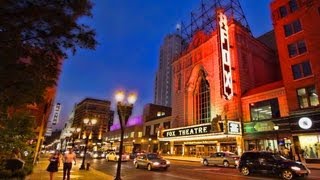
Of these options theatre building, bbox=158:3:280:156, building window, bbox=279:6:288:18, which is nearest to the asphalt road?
theatre building, bbox=158:3:280:156

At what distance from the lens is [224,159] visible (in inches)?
1053

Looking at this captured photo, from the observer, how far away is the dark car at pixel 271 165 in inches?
608

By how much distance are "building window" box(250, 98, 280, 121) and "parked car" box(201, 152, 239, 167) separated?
9.56 metres

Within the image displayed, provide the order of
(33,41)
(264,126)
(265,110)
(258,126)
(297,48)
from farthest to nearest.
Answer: (265,110), (258,126), (264,126), (297,48), (33,41)

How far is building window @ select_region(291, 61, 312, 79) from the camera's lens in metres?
28.8

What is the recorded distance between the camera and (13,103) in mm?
8656

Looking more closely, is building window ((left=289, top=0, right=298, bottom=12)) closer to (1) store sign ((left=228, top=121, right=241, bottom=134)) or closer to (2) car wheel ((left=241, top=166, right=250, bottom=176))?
(1) store sign ((left=228, top=121, right=241, bottom=134))

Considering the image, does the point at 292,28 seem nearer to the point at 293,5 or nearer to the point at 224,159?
the point at 293,5

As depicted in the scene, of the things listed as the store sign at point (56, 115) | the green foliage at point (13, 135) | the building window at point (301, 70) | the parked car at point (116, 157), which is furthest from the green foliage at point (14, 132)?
the store sign at point (56, 115)

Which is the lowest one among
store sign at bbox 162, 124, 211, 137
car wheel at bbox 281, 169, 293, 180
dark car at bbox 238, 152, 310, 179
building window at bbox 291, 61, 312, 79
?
car wheel at bbox 281, 169, 293, 180

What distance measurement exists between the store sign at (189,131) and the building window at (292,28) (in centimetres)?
1696

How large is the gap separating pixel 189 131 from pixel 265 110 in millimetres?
13439

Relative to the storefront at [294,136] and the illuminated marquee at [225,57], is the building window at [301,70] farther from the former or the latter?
the illuminated marquee at [225,57]

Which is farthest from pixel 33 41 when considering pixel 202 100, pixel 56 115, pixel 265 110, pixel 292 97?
pixel 56 115
